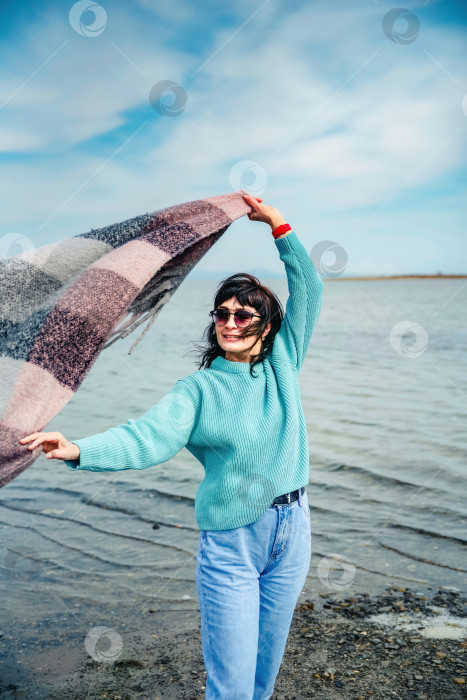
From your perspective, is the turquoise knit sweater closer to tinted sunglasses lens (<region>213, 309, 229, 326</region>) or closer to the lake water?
tinted sunglasses lens (<region>213, 309, 229, 326</region>)

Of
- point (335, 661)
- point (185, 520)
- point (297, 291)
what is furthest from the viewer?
point (185, 520)

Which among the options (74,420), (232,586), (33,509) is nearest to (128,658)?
(232,586)

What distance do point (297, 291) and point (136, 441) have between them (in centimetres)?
98

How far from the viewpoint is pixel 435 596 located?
14.8 ft

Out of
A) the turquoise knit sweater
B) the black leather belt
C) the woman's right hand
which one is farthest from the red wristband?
the woman's right hand

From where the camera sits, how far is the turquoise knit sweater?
238 cm

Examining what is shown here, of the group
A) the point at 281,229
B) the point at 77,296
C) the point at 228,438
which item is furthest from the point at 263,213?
the point at 228,438

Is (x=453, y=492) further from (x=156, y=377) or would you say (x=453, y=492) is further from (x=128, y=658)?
(x=156, y=377)

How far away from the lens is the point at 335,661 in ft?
12.0

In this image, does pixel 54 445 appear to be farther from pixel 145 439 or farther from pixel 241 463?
pixel 241 463

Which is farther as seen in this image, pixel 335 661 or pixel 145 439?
pixel 335 661

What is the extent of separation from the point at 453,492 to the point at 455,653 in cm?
322

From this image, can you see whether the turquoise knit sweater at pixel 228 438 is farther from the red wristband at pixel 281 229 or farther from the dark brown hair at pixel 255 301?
the red wristband at pixel 281 229

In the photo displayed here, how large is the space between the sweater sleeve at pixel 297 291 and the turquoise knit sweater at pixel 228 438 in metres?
0.12
